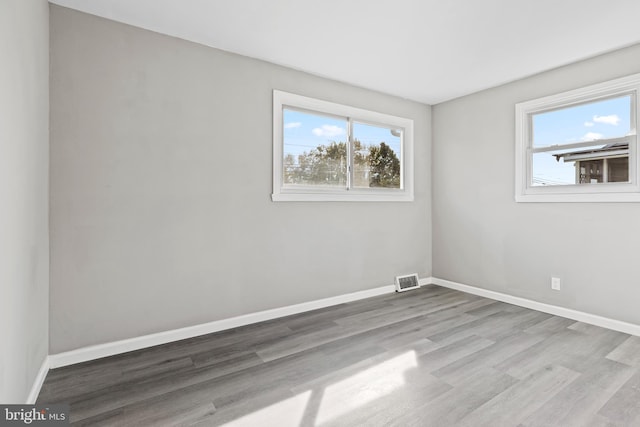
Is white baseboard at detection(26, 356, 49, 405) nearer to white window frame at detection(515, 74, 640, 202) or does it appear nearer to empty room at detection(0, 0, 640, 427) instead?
empty room at detection(0, 0, 640, 427)

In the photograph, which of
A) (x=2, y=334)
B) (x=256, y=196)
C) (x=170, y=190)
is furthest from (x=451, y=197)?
(x=2, y=334)

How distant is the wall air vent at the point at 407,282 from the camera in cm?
417

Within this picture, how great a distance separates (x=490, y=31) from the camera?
262cm

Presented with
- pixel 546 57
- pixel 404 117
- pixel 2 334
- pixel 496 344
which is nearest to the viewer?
pixel 2 334

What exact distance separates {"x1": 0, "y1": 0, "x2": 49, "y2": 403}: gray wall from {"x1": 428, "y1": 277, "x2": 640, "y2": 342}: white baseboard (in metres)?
4.00

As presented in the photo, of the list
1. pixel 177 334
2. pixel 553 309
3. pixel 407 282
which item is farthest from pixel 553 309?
pixel 177 334

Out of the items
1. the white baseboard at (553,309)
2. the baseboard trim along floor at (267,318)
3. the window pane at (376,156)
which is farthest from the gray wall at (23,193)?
the white baseboard at (553,309)

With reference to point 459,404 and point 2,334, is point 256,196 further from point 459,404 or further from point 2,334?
point 459,404

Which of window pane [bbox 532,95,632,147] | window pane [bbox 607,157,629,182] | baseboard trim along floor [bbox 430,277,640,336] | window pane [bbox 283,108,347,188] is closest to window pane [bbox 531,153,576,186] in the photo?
window pane [bbox 532,95,632,147]

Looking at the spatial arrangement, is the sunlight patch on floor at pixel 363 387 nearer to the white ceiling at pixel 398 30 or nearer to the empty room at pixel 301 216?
the empty room at pixel 301 216

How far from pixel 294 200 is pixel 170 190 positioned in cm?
116

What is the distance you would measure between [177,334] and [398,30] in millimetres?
3050

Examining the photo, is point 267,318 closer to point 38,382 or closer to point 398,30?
point 38,382

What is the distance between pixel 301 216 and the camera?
3.41m
